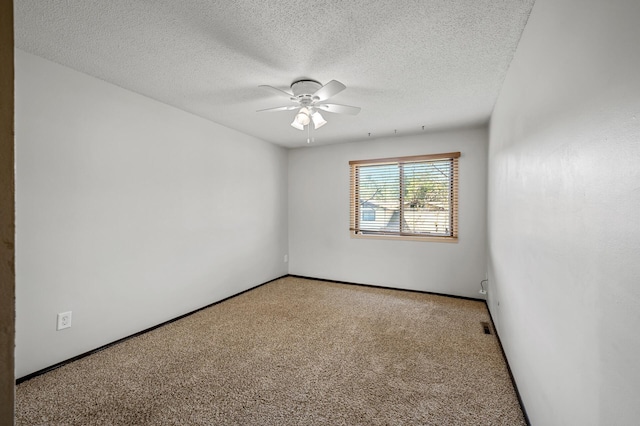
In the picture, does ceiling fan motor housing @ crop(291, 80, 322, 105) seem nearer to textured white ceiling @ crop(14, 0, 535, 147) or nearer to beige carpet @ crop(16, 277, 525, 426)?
textured white ceiling @ crop(14, 0, 535, 147)

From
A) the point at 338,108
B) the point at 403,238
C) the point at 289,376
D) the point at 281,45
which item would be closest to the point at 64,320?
the point at 289,376

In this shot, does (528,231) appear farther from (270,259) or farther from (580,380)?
(270,259)

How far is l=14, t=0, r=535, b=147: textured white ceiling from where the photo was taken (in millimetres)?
1576

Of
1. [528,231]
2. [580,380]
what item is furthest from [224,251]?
[580,380]

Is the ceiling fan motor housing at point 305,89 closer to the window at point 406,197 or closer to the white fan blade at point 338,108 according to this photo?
the white fan blade at point 338,108

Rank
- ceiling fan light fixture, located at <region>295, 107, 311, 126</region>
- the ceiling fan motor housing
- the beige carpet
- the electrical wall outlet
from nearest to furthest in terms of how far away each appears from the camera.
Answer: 1. the beige carpet
2. the electrical wall outlet
3. the ceiling fan motor housing
4. ceiling fan light fixture, located at <region>295, 107, 311, 126</region>

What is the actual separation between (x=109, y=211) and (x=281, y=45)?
208 cm

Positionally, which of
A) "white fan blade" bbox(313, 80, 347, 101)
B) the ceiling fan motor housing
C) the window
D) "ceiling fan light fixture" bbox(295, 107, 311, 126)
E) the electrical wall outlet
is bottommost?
the electrical wall outlet

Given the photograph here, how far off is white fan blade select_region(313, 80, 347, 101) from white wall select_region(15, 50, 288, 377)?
176 centimetres

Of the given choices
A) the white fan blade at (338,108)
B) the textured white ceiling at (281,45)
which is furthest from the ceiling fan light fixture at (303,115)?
the textured white ceiling at (281,45)

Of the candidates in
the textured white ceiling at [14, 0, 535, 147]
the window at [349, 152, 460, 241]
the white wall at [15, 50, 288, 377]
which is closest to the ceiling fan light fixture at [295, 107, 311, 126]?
the textured white ceiling at [14, 0, 535, 147]

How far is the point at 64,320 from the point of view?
2.22m

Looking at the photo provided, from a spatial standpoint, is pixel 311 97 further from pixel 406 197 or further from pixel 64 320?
pixel 64 320

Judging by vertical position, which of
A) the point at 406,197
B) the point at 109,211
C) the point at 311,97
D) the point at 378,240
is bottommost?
the point at 378,240
